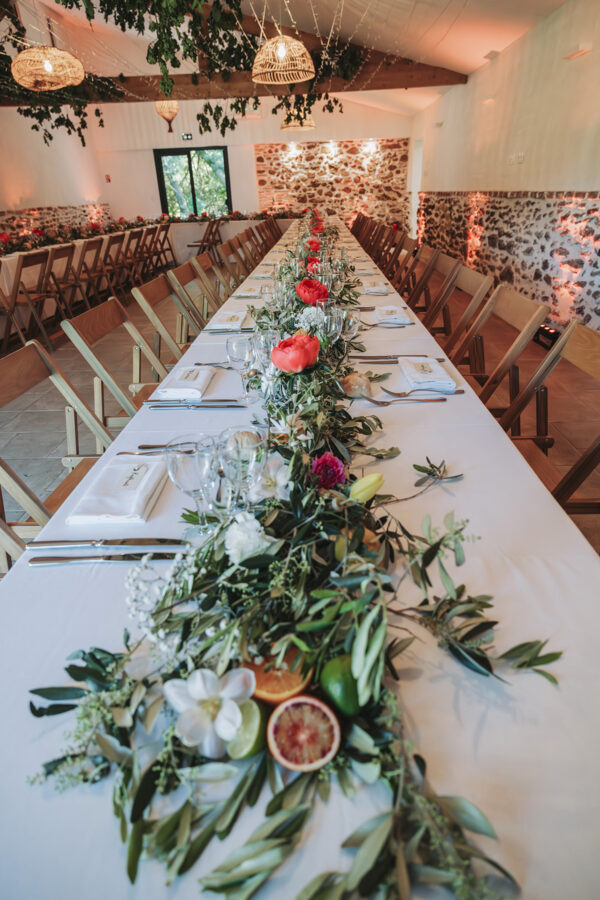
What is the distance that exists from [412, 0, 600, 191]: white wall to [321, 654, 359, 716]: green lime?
14.9 ft

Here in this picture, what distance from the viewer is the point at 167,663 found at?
2.23 feet

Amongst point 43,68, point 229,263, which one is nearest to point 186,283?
point 229,263

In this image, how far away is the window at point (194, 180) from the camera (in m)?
12.5

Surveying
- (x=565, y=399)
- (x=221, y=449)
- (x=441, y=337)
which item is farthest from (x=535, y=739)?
(x=441, y=337)

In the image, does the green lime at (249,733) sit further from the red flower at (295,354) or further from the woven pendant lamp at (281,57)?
the woven pendant lamp at (281,57)

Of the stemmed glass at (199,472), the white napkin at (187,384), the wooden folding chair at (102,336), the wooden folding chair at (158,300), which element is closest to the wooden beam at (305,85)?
the wooden folding chair at (158,300)

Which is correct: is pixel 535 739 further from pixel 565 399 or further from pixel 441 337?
pixel 441 337

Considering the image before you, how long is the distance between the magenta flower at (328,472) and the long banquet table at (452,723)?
23 centimetres

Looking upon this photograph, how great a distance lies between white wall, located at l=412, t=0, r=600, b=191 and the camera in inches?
156

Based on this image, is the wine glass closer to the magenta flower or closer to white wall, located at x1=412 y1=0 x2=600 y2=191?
the magenta flower

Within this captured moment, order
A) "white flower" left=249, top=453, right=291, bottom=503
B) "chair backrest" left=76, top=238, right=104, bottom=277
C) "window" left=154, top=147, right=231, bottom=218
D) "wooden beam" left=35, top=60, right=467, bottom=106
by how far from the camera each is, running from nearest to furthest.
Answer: "white flower" left=249, top=453, right=291, bottom=503
"chair backrest" left=76, top=238, right=104, bottom=277
"wooden beam" left=35, top=60, right=467, bottom=106
"window" left=154, top=147, right=231, bottom=218

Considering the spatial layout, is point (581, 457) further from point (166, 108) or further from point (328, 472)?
point (166, 108)

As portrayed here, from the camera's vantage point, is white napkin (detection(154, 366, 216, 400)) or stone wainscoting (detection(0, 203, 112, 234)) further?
stone wainscoting (detection(0, 203, 112, 234))

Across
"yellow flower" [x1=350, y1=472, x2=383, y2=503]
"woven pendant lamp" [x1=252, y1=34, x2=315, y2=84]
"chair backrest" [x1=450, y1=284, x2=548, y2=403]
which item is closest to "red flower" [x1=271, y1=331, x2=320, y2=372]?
"yellow flower" [x1=350, y1=472, x2=383, y2=503]
